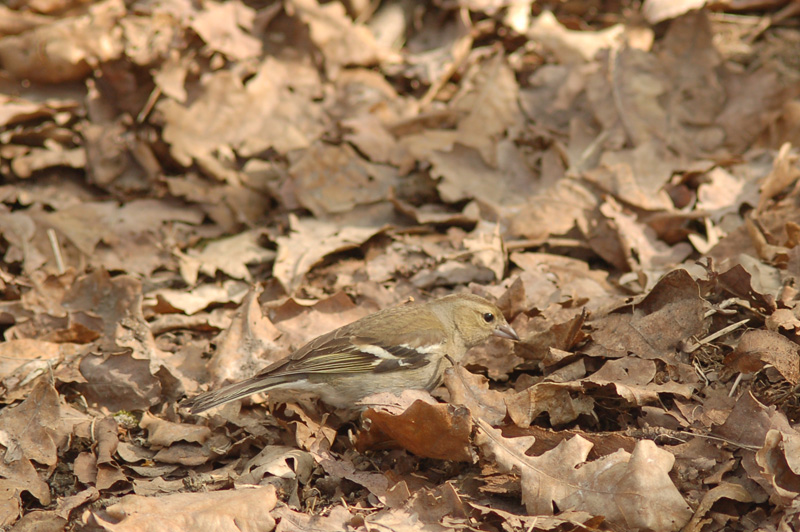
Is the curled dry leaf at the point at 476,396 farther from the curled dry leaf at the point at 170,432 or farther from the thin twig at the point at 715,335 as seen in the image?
the curled dry leaf at the point at 170,432

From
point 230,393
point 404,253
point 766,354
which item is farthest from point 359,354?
point 766,354

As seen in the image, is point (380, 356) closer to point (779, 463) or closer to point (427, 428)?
point (427, 428)

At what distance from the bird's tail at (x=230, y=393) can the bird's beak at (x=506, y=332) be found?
5.03ft

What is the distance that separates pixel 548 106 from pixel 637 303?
11.6ft

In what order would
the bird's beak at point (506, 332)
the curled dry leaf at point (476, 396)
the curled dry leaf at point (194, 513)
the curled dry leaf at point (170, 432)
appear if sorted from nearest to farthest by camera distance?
the curled dry leaf at point (194, 513) < the curled dry leaf at point (476, 396) < the curled dry leaf at point (170, 432) < the bird's beak at point (506, 332)

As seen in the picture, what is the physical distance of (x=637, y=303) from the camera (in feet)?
15.5

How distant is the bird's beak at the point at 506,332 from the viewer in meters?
4.96

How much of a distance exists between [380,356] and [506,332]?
0.90m

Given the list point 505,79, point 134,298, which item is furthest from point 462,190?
point 134,298

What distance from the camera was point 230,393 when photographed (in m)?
4.43

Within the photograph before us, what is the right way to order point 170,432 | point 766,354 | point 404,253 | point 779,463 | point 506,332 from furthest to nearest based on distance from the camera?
point 404,253, point 506,332, point 170,432, point 766,354, point 779,463

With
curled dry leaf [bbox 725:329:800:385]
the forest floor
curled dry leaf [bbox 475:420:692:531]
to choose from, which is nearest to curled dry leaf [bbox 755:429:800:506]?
the forest floor

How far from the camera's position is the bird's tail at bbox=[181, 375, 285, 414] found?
4.38 metres

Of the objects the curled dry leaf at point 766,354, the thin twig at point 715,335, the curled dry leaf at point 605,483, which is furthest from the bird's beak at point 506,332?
the curled dry leaf at point 766,354
